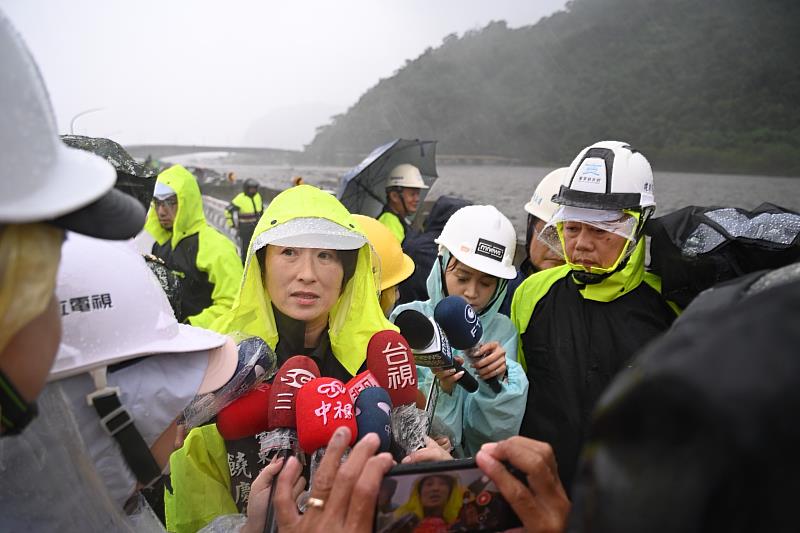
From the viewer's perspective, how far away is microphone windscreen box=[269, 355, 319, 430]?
1449 mm

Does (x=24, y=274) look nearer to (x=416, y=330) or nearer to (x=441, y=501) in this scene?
(x=441, y=501)

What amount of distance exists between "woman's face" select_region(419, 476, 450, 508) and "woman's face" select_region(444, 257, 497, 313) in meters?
1.88

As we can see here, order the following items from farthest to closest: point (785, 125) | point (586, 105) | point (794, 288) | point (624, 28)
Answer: point (624, 28), point (586, 105), point (785, 125), point (794, 288)

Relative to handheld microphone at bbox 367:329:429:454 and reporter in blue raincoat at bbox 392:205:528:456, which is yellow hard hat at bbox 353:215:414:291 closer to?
reporter in blue raincoat at bbox 392:205:528:456

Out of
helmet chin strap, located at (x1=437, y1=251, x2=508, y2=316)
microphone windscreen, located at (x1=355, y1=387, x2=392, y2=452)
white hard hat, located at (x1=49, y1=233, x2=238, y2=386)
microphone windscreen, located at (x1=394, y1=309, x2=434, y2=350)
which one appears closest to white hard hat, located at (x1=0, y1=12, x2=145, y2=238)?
white hard hat, located at (x1=49, y1=233, x2=238, y2=386)

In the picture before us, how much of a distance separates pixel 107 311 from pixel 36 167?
408 millimetres

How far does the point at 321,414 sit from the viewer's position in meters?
1.32

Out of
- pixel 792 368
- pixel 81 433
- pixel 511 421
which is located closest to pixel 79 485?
pixel 81 433

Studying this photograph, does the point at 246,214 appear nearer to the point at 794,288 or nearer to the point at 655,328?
the point at 655,328

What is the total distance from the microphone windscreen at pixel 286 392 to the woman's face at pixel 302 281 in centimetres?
56

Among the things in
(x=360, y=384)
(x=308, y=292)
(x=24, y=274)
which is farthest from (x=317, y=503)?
(x=308, y=292)

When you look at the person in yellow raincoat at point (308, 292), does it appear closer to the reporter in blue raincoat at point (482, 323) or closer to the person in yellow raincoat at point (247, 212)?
the reporter in blue raincoat at point (482, 323)

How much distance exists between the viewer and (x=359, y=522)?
3.41 feet

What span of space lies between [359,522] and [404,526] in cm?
11
